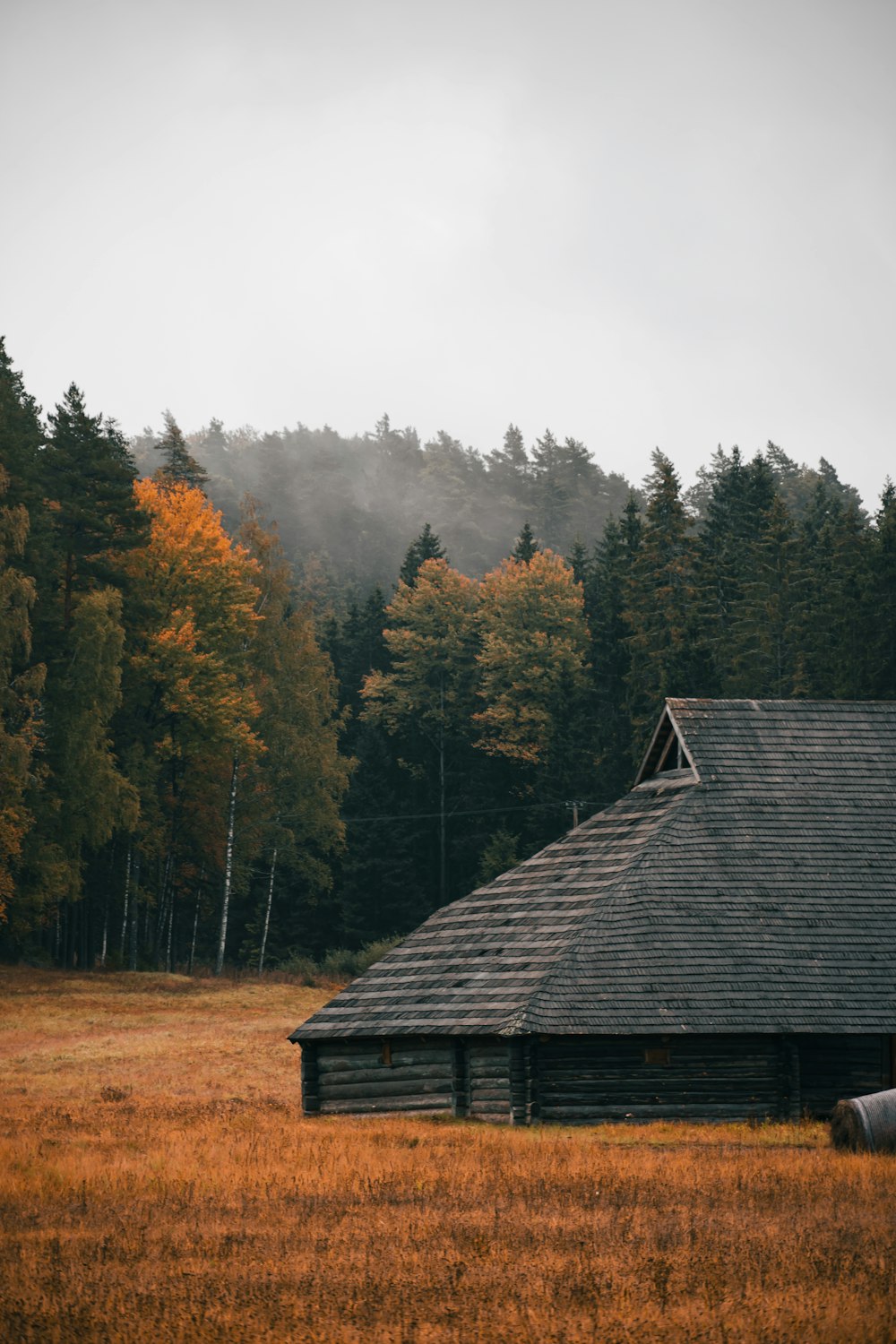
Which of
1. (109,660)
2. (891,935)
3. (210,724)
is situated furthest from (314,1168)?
(210,724)

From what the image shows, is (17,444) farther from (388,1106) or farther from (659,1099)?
(659,1099)

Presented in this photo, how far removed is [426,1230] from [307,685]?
50432mm

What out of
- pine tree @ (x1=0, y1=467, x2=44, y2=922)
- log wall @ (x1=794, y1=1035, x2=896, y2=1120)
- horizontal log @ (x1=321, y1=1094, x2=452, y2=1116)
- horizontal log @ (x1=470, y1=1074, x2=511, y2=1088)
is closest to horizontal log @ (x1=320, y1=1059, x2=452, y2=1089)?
horizontal log @ (x1=321, y1=1094, x2=452, y2=1116)

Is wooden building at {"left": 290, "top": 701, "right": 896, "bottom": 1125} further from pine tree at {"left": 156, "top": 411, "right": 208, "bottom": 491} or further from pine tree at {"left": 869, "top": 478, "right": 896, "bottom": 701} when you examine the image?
pine tree at {"left": 156, "top": 411, "right": 208, "bottom": 491}

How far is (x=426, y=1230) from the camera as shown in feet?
50.3

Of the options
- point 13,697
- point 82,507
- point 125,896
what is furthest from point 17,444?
point 125,896

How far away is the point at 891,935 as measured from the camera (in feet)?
88.0

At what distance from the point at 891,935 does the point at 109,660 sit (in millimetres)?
29854

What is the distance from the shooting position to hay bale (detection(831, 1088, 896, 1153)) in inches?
798

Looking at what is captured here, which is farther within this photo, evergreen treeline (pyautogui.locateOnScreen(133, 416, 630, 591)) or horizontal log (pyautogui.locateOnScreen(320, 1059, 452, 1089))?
evergreen treeline (pyautogui.locateOnScreen(133, 416, 630, 591))

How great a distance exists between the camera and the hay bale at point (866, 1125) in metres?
20.3

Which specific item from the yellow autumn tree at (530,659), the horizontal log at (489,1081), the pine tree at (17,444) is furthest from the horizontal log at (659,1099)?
the yellow autumn tree at (530,659)

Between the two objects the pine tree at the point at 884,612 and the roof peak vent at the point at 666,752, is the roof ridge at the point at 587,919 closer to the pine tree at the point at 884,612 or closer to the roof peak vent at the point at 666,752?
the roof peak vent at the point at 666,752

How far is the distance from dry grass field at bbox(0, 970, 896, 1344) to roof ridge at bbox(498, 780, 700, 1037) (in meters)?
1.62
